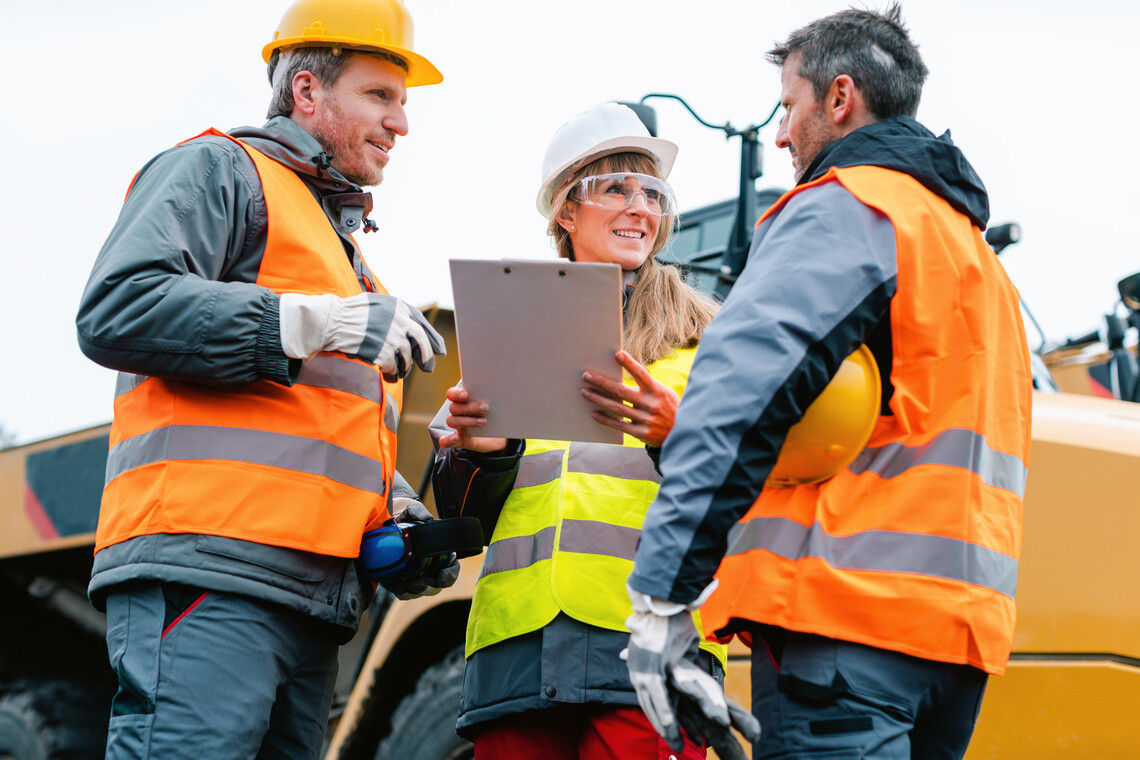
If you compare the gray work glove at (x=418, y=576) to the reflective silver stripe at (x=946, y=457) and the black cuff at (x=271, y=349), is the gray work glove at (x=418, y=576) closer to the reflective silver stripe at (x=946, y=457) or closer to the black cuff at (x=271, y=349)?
the black cuff at (x=271, y=349)

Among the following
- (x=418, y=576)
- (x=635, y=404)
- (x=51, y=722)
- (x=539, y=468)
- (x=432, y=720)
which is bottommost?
(x=51, y=722)

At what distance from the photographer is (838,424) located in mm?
1751

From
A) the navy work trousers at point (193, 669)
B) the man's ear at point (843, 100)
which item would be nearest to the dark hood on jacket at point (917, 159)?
the man's ear at point (843, 100)

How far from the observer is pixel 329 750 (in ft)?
12.5

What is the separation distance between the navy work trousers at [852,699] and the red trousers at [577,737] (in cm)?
48

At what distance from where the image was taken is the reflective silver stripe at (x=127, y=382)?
2215 millimetres

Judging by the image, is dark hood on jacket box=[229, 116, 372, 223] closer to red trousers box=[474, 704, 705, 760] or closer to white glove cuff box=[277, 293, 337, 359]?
white glove cuff box=[277, 293, 337, 359]

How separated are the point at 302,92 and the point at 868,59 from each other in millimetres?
1356

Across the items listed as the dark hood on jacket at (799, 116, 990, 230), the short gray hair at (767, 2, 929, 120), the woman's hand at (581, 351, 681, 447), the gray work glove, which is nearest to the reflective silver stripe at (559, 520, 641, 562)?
the woman's hand at (581, 351, 681, 447)

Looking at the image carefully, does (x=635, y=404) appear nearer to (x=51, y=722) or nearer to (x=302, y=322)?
(x=302, y=322)

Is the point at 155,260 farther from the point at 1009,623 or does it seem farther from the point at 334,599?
the point at 1009,623

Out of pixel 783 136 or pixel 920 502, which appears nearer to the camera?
pixel 920 502

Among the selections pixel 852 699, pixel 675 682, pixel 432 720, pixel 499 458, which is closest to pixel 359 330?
pixel 499 458

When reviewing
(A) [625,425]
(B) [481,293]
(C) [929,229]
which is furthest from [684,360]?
(C) [929,229]
